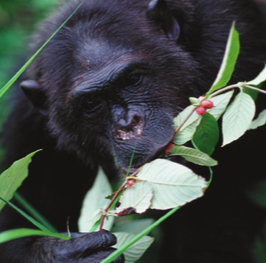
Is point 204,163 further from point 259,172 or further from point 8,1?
point 8,1

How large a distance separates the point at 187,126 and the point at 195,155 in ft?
0.60

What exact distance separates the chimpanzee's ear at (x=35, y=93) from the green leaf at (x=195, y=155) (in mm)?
1289

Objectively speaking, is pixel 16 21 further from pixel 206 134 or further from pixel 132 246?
pixel 206 134

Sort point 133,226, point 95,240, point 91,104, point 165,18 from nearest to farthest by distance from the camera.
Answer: point 95,240 → point 91,104 → point 165,18 → point 133,226

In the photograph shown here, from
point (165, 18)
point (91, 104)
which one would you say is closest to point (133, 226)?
point (91, 104)

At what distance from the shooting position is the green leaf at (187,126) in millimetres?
2863

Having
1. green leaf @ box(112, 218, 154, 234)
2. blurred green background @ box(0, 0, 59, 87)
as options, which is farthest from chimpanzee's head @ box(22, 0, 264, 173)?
blurred green background @ box(0, 0, 59, 87)

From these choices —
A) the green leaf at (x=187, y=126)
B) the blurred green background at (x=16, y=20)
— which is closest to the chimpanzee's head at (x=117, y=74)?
the green leaf at (x=187, y=126)

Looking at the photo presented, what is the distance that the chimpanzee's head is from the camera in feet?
11.0

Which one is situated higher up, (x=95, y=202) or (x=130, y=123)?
(x=130, y=123)

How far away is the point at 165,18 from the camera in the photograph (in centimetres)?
373

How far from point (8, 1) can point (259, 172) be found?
3.57m

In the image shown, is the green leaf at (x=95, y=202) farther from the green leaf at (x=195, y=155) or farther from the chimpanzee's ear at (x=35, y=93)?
the green leaf at (x=195, y=155)

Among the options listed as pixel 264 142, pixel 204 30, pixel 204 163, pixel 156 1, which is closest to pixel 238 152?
pixel 264 142
